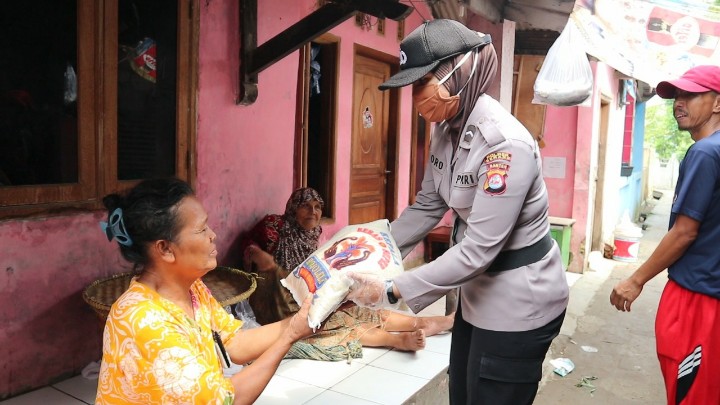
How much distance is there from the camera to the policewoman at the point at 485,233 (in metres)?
1.78

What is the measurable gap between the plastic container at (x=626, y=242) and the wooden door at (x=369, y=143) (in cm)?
509

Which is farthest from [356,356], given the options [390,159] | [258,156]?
[390,159]

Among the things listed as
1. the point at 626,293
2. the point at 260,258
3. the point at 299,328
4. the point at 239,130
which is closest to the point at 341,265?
the point at 299,328

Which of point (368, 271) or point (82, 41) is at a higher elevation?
point (82, 41)

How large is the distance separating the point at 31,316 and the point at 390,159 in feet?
14.4

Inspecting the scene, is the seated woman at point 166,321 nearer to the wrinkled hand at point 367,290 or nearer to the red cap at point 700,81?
the wrinkled hand at point 367,290

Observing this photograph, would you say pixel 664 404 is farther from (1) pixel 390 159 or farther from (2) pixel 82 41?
(2) pixel 82 41

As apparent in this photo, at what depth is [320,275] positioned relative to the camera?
2.00 m

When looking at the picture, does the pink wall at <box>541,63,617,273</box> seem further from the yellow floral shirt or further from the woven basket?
the yellow floral shirt

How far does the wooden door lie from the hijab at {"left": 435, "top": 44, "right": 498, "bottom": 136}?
3.89 m

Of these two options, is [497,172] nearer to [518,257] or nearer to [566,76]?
[518,257]

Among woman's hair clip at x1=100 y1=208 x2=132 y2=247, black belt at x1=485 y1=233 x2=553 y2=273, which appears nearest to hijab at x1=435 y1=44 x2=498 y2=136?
black belt at x1=485 y1=233 x2=553 y2=273

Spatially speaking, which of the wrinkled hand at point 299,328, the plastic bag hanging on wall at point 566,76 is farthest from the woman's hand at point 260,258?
the plastic bag hanging on wall at point 566,76

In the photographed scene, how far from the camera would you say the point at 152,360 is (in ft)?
4.97
